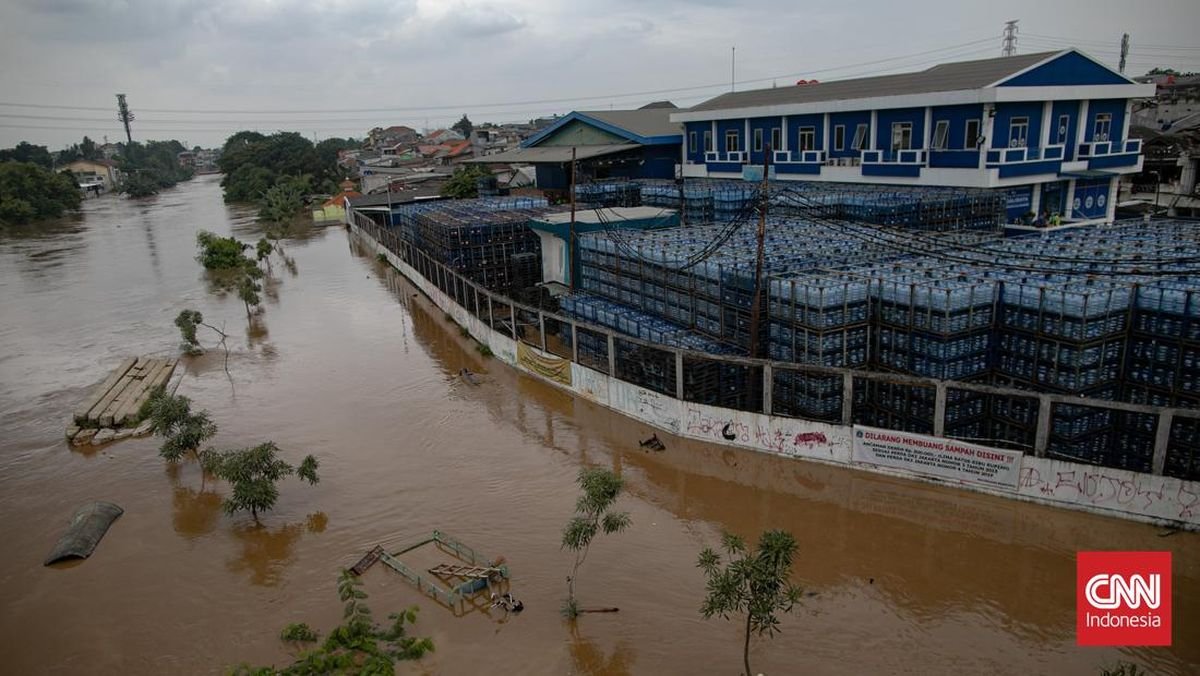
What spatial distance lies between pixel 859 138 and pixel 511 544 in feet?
83.2

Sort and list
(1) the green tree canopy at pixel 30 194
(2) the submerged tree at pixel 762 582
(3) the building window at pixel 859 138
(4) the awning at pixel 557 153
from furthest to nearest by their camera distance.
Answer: (1) the green tree canopy at pixel 30 194
(4) the awning at pixel 557 153
(3) the building window at pixel 859 138
(2) the submerged tree at pixel 762 582

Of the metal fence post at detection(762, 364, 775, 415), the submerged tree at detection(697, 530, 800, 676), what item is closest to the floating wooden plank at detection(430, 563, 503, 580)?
the submerged tree at detection(697, 530, 800, 676)

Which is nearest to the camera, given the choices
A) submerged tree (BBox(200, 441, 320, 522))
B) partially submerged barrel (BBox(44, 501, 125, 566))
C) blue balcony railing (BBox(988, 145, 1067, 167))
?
partially submerged barrel (BBox(44, 501, 125, 566))

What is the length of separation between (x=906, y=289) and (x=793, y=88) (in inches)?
1130

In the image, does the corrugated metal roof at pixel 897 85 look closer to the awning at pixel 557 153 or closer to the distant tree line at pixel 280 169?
the awning at pixel 557 153

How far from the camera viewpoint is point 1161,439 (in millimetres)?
12883

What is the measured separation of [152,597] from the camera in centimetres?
1327

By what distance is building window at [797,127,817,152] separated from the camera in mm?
33875

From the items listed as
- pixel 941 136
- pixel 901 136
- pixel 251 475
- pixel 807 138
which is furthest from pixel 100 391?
pixel 941 136

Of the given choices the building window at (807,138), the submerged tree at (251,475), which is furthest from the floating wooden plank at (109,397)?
the building window at (807,138)

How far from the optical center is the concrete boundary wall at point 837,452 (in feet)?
42.5

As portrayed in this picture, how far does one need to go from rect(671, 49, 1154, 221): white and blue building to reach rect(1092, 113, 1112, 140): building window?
0.04 metres

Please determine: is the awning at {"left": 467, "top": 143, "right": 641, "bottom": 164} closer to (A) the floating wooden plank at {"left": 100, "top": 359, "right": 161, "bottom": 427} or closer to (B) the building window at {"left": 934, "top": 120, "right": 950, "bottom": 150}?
(B) the building window at {"left": 934, "top": 120, "right": 950, "bottom": 150}

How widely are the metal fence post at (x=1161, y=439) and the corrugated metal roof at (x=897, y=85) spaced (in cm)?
1784
